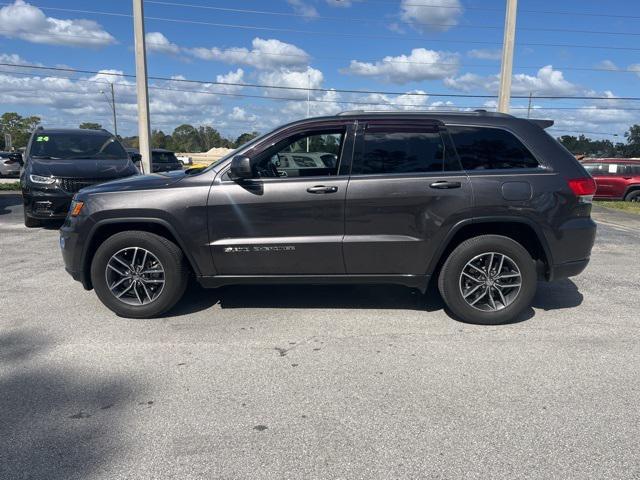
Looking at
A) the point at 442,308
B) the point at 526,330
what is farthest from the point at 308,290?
the point at 526,330

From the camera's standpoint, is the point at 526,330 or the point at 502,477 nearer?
the point at 502,477

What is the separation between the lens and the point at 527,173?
4504 millimetres

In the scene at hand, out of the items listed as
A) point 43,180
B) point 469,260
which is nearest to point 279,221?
point 469,260

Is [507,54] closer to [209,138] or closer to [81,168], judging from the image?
[81,168]

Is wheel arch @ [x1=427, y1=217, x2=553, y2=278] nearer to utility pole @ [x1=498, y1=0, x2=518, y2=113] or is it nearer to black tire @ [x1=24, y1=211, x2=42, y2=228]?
black tire @ [x1=24, y1=211, x2=42, y2=228]

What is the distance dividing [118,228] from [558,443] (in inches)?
154

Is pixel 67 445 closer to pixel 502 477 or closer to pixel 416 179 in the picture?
pixel 502 477

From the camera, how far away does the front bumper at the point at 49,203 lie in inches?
351

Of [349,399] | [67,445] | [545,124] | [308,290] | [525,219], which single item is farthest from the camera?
[308,290]

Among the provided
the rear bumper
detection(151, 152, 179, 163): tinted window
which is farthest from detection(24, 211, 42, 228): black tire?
detection(151, 152, 179, 163): tinted window

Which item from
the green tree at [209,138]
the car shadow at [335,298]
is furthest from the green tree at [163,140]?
the car shadow at [335,298]

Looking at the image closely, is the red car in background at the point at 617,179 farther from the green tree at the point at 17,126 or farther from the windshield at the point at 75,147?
the green tree at the point at 17,126

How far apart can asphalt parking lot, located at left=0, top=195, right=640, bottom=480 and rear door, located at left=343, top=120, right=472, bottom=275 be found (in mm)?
645

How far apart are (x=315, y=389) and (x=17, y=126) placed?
93706 millimetres
